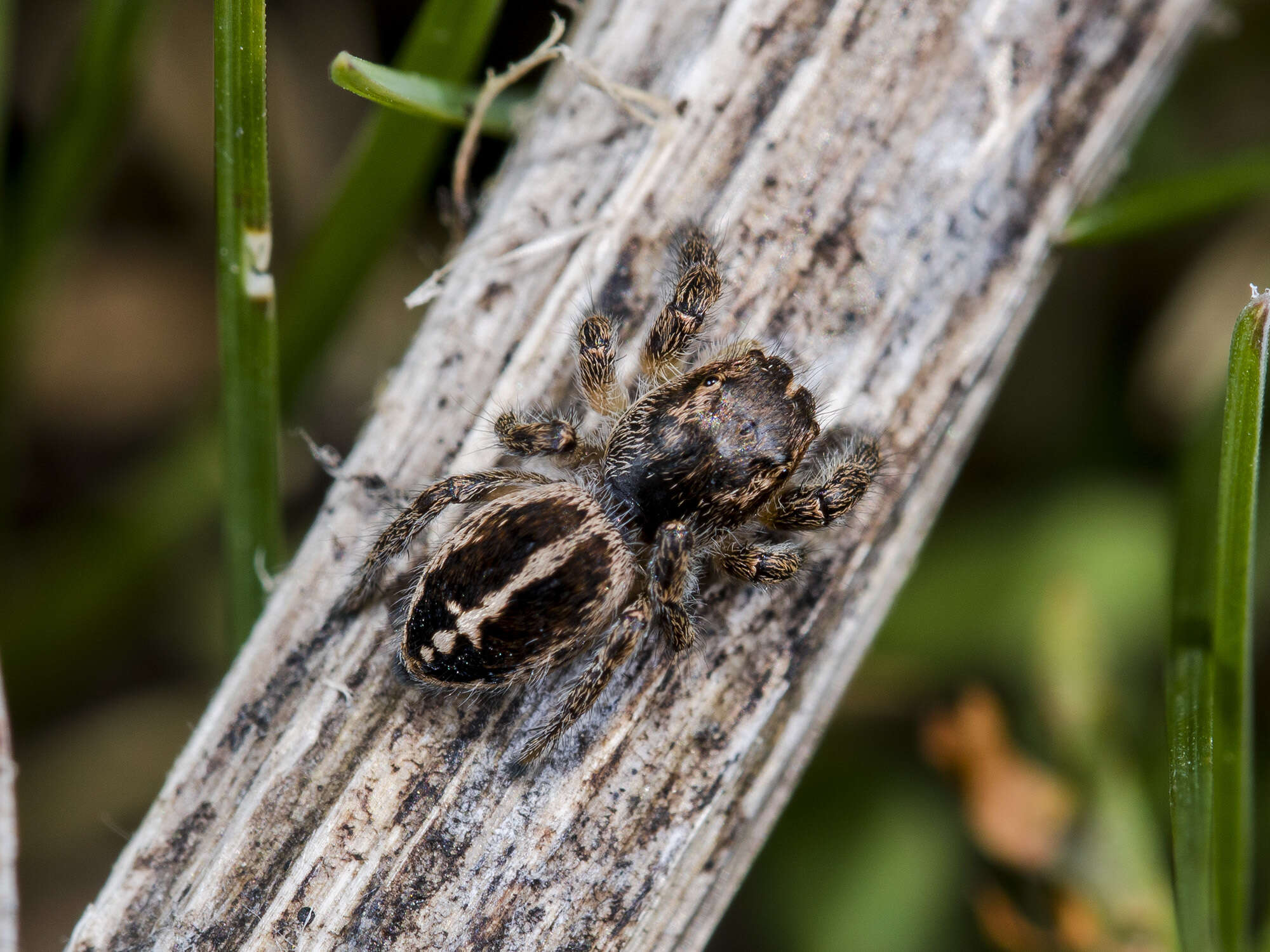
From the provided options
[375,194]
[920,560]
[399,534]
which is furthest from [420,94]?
[920,560]

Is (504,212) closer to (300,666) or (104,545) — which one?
(300,666)

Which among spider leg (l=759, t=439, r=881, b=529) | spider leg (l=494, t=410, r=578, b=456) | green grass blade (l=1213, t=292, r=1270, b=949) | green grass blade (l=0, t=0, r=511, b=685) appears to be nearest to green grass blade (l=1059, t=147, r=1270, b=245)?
green grass blade (l=1213, t=292, r=1270, b=949)

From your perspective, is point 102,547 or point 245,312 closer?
point 245,312

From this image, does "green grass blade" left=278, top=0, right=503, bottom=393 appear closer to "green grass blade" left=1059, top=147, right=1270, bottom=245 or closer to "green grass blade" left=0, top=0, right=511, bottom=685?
"green grass blade" left=0, top=0, right=511, bottom=685

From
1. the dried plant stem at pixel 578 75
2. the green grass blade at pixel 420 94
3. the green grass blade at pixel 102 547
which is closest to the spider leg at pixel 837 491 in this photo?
the dried plant stem at pixel 578 75

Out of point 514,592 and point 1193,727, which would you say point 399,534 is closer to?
point 514,592

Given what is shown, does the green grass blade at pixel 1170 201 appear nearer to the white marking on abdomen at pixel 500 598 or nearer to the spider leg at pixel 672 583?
the spider leg at pixel 672 583
